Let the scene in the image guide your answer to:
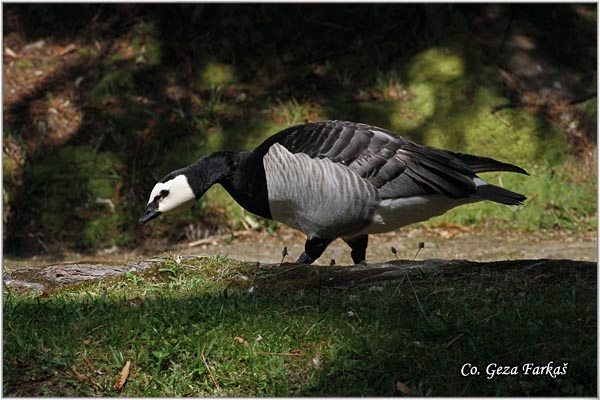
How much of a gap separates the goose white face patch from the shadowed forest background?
3200 mm

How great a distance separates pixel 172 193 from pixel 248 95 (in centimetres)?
504

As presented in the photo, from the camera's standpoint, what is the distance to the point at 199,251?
31.0ft

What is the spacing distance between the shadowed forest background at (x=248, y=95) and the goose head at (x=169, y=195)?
320 centimetres

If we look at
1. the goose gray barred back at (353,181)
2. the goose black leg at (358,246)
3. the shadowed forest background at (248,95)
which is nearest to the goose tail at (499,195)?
the goose gray barred back at (353,181)

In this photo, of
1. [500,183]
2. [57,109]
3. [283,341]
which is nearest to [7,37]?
[57,109]

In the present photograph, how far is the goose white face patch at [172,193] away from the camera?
21.7ft

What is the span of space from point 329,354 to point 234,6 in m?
9.23

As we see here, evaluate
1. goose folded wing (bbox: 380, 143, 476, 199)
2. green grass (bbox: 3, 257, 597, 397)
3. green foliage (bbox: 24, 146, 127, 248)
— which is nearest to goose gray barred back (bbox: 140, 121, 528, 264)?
goose folded wing (bbox: 380, 143, 476, 199)

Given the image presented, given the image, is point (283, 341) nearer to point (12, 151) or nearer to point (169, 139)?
point (169, 139)

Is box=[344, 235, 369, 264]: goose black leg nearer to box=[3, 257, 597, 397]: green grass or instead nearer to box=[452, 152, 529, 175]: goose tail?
box=[452, 152, 529, 175]: goose tail

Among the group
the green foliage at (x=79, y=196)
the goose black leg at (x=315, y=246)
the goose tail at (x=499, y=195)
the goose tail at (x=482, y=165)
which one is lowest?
the green foliage at (x=79, y=196)

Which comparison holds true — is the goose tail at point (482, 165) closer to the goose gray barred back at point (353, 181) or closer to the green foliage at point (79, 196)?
the goose gray barred back at point (353, 181)

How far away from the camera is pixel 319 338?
4.25m

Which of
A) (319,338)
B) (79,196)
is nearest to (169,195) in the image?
(319,338)
